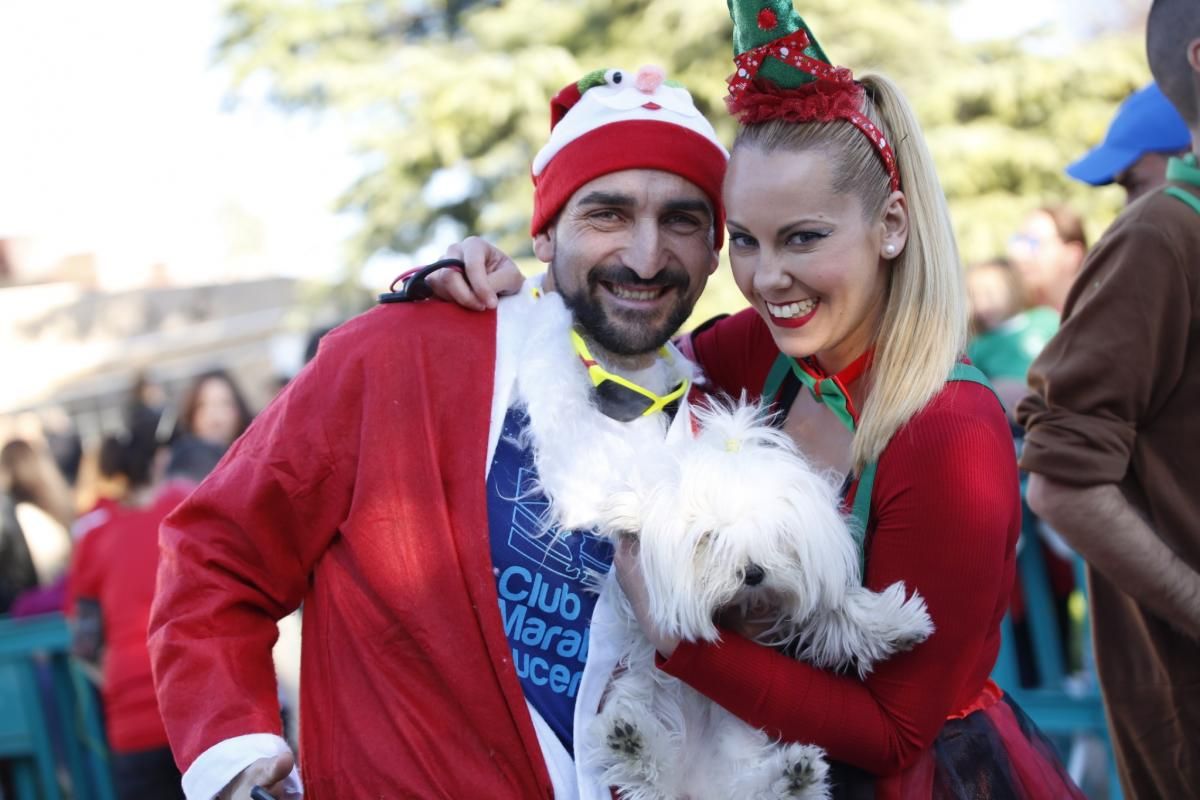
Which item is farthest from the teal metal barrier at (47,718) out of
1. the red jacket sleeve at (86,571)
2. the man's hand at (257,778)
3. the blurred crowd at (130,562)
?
the man's hand at (257,778)

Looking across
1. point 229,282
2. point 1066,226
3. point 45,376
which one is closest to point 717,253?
point 1066,226

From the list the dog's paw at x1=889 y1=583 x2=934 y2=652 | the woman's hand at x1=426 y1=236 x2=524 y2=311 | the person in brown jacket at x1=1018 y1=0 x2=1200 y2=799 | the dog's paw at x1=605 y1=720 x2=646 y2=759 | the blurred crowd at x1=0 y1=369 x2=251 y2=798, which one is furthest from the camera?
the blurred crowd at x1=0 y1=369 x2=251 y2=798

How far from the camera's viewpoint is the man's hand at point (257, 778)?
2.16m

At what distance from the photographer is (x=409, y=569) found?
230 cm

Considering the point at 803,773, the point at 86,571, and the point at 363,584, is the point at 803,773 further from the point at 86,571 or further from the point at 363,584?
the point at 86,571

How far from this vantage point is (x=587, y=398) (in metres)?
2.43

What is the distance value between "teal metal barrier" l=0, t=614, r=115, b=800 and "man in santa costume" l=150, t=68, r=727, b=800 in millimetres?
3680

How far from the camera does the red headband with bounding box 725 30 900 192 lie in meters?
2.28

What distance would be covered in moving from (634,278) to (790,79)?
0.52 m

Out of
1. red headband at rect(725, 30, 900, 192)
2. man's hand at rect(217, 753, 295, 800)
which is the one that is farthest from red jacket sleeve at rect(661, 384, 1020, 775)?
man's hand at rect(217, 753, 295, 800)

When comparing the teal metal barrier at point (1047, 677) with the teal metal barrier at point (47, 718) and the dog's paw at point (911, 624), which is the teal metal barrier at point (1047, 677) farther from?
the teal metal barrier at point (47, 718)

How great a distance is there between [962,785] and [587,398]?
1.02 metres

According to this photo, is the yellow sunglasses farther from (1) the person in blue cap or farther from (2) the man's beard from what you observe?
(1) the person in blue cap

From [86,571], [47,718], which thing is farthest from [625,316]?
[47,718]
